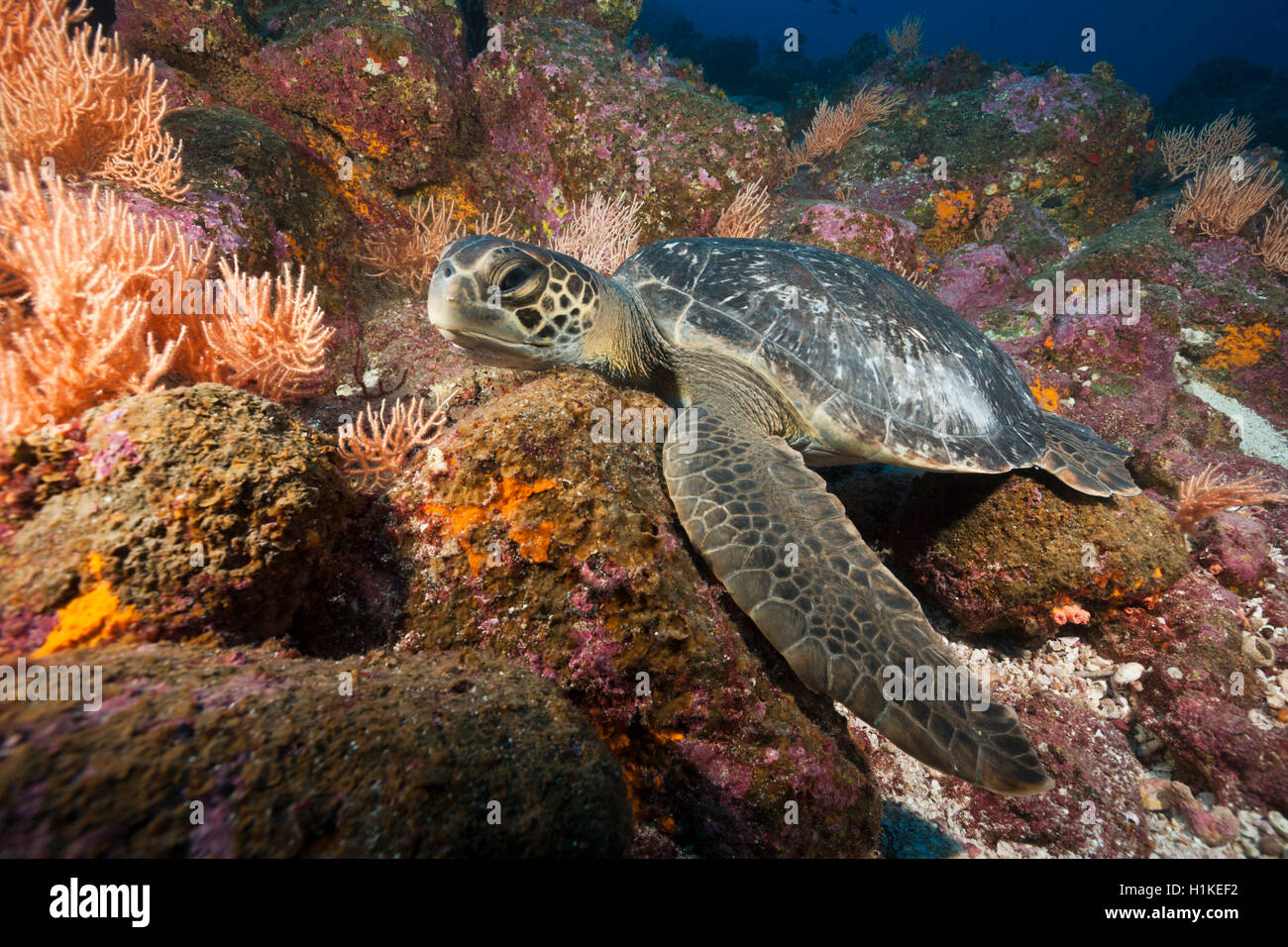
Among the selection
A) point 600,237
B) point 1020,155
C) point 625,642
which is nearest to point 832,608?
point 625,642

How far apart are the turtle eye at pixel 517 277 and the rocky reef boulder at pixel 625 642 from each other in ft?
2.99

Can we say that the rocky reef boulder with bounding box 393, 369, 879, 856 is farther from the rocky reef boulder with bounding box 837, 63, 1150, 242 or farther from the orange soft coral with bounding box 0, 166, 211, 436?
the rocky reef boulder with bounding box 837, 63, 1150, 242

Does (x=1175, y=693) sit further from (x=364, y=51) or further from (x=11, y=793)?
(x=364, y=51)

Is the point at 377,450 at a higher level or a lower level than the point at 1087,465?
higher

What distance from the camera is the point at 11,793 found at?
2.18ft

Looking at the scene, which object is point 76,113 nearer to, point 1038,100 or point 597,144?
point 597,144

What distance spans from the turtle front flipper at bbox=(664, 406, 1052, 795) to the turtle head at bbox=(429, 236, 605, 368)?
2.82 feet

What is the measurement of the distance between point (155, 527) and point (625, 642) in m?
1.30

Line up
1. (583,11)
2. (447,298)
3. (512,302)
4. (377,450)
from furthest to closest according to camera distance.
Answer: (583,11) → (377,450) → (512,302) → (447,298)

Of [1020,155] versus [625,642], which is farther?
[1020,155]

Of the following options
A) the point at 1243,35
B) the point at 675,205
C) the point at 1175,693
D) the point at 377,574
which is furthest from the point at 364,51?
Result: the point at 1243,35

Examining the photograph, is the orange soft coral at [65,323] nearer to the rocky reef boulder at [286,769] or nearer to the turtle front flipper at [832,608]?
the rocky reef boulder at [286,769]

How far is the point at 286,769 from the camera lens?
0.83 metres

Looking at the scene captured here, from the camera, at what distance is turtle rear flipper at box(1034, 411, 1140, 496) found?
2.73 m
